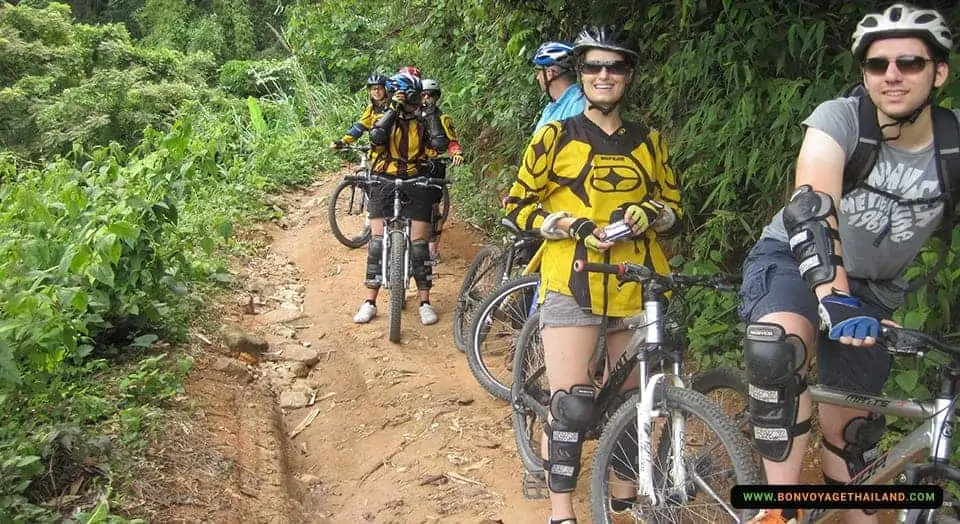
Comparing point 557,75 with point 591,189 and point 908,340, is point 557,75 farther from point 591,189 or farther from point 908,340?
point 908,340

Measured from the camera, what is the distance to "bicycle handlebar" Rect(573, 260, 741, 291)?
9.43 ft

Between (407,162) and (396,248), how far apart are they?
0.84 metres

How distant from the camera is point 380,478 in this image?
4.38 m

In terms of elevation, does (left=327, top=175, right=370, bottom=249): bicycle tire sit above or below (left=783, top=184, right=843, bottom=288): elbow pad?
below

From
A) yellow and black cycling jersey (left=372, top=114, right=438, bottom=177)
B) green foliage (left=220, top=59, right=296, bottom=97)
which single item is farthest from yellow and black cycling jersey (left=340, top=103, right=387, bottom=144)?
green foliage (left=220, top=59, right=296, bottom=97)

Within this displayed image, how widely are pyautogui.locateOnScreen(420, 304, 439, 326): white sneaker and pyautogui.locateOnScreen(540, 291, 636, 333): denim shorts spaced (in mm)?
3403

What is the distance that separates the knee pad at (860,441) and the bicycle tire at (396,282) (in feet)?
12.6

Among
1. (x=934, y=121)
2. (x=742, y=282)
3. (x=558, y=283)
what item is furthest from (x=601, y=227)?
(x=934, y=121)

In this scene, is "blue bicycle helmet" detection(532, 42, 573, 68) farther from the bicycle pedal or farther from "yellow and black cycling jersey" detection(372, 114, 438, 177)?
the bicycle pedal

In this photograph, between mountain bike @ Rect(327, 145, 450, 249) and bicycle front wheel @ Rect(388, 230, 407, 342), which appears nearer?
bicycle front wheel @ Rect(388, 230, 407, 342)

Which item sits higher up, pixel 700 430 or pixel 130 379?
pixel 700 430

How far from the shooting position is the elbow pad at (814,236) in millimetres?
2254

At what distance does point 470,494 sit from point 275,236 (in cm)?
642

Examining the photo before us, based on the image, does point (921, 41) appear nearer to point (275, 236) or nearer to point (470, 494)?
point (470, 494)
